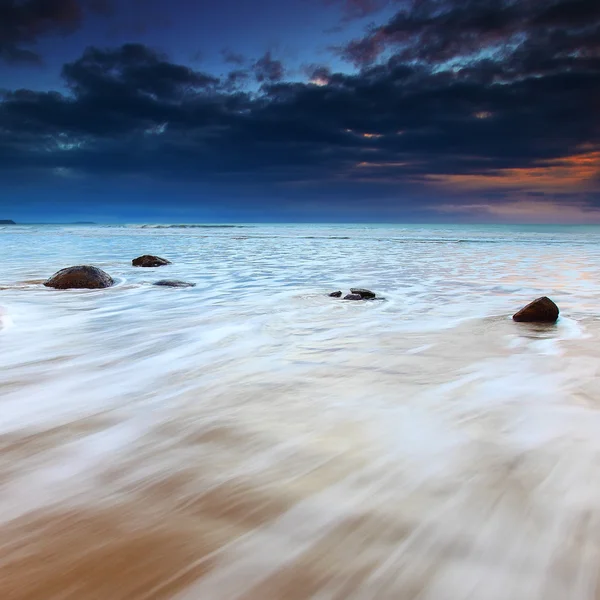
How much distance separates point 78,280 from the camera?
8242 mm

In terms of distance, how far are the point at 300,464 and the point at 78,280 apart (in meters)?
7.30

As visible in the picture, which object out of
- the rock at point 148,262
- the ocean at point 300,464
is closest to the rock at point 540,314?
the ocean at point 300,464

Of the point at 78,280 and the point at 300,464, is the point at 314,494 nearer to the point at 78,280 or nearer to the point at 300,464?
the point at 300,464

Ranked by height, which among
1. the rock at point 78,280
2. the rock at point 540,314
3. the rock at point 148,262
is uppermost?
the rock at point 540,314

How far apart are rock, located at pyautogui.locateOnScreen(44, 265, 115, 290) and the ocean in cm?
335

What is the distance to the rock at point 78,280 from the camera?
8.18 metres

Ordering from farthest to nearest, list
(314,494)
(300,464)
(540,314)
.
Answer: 1. (540,314)
2. (300,464)
3. (314,494)

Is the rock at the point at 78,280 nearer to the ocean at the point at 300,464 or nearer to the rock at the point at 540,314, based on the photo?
the ocean at the point at 300,464

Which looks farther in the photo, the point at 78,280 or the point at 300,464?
the point at 78,280

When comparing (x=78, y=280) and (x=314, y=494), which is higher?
(x=314, y=494)

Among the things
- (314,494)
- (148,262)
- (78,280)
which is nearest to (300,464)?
(314,494)

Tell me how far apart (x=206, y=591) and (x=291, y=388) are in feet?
6.00

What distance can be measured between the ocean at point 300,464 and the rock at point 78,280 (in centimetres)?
335

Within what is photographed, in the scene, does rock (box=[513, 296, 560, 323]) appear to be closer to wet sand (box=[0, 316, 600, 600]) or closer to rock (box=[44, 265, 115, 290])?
wet sand (box=[0, 316, 600, 600])
